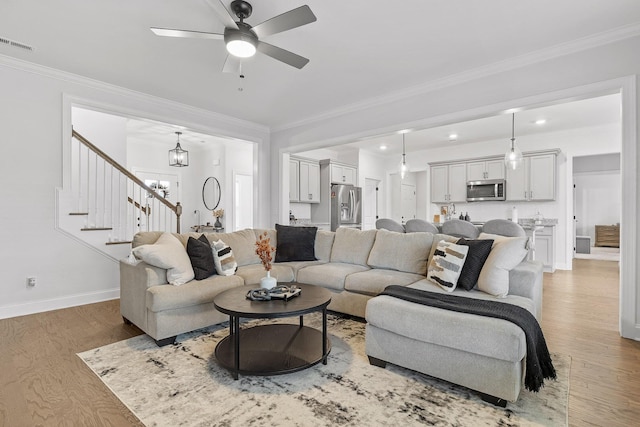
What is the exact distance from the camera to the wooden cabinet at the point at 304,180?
6562 millimetres

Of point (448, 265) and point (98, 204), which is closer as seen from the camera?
point (448, 265)

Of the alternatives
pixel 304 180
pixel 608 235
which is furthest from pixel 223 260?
pixel 608 235

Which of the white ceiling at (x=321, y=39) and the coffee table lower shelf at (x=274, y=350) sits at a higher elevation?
the white ceiling at (x=321, y=39)

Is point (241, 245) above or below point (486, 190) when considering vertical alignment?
below

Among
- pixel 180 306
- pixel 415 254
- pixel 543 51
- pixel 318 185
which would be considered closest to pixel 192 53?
pixel 180 306

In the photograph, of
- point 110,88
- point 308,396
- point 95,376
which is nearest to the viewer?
point 308,396

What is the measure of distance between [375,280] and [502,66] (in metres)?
2.70

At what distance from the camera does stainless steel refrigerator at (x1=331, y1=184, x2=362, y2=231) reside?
7223 millimetres

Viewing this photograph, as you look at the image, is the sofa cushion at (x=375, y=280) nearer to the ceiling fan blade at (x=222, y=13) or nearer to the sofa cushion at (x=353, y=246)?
the sofa cushion at (x=353, y=246)

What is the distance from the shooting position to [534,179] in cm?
644

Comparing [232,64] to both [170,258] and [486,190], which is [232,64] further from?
[486,190]

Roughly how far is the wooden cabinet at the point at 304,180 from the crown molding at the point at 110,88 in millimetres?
1378

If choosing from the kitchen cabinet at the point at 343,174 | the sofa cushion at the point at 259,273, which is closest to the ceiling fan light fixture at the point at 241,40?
the sofa cushion at the point at 259,273

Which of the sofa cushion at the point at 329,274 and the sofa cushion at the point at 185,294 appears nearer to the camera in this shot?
the sofa cushion at the point at 185,294
